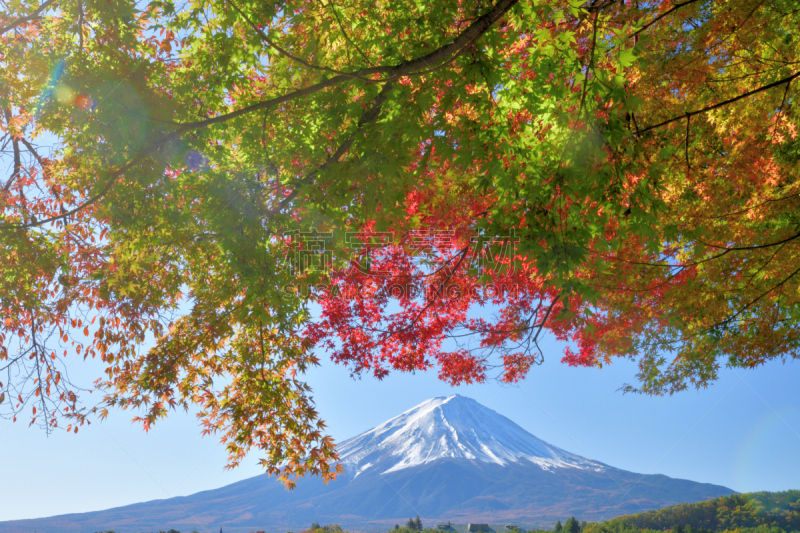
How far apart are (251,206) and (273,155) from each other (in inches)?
34.3

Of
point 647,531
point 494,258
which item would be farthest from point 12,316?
point 647,531

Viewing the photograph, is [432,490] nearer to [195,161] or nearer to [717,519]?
[717,519]

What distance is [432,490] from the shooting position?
4834cm

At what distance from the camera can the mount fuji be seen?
132 feet

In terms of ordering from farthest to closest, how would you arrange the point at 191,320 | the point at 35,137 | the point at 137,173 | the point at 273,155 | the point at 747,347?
the point at 747,347
the point at 35,137
the point at 191,320
the point at 273,155
the point at 137,173

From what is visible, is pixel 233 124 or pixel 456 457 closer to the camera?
pixel 233 124

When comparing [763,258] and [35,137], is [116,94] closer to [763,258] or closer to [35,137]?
[35,137]

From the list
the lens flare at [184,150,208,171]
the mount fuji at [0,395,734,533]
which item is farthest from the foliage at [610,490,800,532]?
the mount fuji at [0,395,734,533]

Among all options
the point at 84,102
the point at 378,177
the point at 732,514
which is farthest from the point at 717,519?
the point at 84,102

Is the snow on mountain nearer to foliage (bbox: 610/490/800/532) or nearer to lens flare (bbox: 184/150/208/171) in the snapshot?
foliage (bbox: 610/490/800/532)

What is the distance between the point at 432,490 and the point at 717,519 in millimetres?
40716

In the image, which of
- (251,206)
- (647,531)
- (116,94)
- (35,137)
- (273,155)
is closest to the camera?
(116,94)

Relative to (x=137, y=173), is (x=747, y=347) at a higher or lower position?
lower

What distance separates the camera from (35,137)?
650cm
